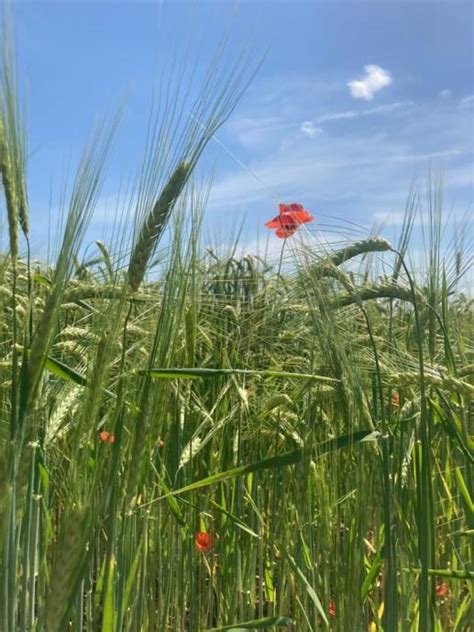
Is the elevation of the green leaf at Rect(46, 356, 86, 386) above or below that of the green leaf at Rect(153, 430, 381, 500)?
above

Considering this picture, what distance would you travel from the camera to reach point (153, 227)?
99cm

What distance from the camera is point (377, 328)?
1449 millimetres

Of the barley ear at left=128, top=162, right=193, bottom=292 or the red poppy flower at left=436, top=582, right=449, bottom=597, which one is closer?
the barley ear at left=128, top=162, right=193, bottom=292

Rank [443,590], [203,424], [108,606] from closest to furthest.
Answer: [108,606], [203,424], [443,590]

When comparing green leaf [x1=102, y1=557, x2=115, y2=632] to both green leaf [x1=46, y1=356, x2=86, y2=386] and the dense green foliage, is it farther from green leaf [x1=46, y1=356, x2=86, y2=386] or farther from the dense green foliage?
green leaf [x1=46, y1=356, x2=86, y2=386]

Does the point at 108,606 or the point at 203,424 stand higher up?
the point at 203,424

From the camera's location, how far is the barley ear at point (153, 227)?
38.8 inches

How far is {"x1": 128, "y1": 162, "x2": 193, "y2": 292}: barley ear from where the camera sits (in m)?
0.98

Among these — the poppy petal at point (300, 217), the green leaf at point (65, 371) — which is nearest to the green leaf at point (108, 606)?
the green leaf at point (65, 371)

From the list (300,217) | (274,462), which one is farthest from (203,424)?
(300,217)

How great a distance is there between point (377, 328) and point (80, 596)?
755mm

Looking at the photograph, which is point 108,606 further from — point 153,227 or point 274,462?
point 153,227

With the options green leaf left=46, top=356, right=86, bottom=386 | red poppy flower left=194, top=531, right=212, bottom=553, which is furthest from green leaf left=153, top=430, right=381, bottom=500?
red poppy flower left=194, top=531, right=212, bottom=553

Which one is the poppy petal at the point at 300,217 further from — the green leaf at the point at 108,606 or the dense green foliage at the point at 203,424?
the green leaf at the point at 108,606
